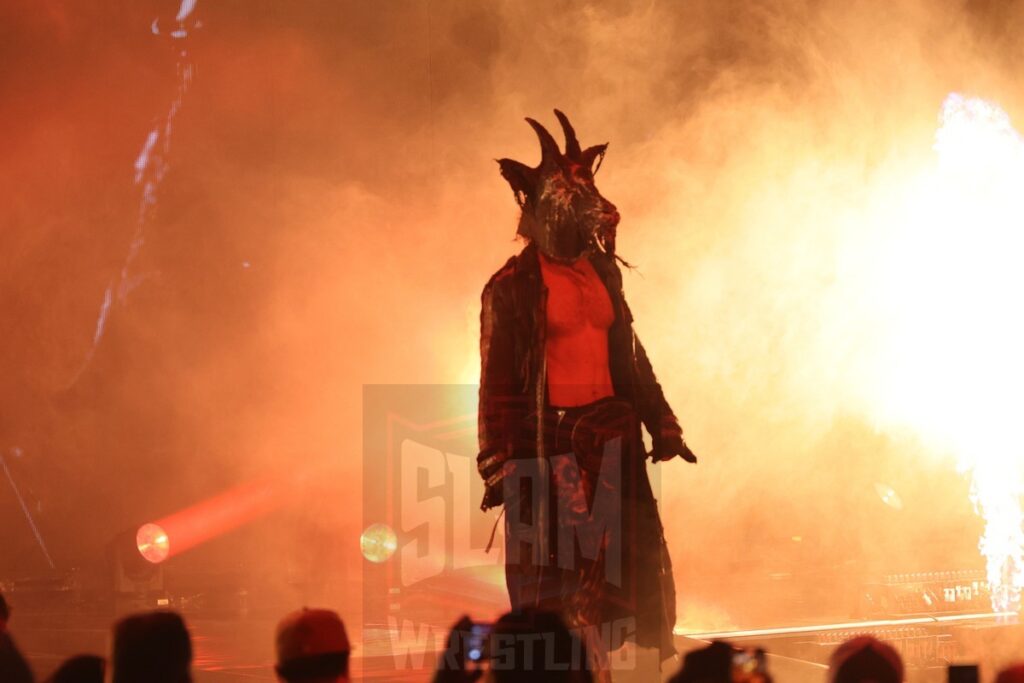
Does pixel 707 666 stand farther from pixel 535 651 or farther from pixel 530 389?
pixel 530 389

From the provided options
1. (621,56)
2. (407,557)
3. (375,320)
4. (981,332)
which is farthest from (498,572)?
(981,332)

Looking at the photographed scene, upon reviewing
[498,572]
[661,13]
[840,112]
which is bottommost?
[498,572]

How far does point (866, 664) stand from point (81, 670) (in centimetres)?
236

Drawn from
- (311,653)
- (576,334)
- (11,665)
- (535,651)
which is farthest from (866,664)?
(11,665)

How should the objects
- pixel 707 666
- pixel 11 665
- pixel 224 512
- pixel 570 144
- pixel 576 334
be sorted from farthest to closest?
pixel 224 512
pixel 570 144
pixel 576 334
pixel 11 665
pixel 707 666

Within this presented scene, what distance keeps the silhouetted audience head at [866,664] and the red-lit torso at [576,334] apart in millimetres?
2193

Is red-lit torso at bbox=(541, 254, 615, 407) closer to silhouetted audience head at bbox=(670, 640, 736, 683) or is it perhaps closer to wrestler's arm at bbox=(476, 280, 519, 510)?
wrestler's arm at bbox=(476, 280, 519, 510)

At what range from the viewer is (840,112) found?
14.1 metres

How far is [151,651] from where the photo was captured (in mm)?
3877

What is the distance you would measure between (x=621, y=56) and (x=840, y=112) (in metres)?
2.48

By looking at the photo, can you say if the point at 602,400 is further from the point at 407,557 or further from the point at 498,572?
the point at 407,557

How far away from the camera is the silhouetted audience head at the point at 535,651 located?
3740 millimetres

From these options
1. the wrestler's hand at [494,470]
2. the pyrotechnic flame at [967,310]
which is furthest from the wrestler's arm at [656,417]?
the pyrotechnic flame at [967,310]

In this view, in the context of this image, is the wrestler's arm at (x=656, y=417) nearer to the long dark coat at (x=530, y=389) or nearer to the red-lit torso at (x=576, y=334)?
the long dark coat at (x=530, y=389)
